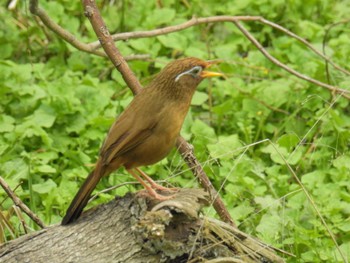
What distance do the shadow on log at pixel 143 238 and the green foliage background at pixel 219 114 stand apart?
0.42 meters

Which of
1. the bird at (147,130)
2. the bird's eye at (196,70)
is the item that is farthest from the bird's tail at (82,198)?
the bird's eye at (196,70)

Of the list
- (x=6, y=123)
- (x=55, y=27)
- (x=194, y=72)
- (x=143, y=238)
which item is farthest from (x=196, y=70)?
(x=6, y=123)

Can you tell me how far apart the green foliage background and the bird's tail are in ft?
1.82

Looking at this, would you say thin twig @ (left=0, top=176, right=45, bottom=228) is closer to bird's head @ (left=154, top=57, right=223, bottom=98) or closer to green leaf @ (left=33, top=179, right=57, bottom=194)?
green leaf @ (left=33, top=179, right=57, bottom=194)

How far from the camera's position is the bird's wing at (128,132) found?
4.53 m

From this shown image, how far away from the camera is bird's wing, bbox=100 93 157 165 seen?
4.53m

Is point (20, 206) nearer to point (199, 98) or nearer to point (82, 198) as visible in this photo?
point (82, 198)

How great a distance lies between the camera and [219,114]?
280 inches

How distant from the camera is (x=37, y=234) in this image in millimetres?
4582

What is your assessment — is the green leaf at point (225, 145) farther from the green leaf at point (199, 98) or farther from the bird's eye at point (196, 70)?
the bird's eye at point (196, 70)

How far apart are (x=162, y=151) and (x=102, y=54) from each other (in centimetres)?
192

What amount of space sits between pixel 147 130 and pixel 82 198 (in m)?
0.45

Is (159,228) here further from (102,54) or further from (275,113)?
(275,113)

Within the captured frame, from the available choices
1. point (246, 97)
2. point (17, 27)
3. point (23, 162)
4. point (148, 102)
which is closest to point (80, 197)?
point (148, 102)
